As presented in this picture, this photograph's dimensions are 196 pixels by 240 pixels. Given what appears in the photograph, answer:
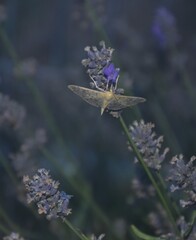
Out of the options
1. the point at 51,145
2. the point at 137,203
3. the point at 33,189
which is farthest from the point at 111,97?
the point at 51,145

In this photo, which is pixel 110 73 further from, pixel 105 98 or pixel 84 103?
pixel 84 103

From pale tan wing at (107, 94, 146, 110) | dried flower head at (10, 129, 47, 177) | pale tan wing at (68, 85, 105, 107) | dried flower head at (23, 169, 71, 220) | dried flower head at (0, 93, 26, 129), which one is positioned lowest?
dried flower head at (23, 169, 71, 220)

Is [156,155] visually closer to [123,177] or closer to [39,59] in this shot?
[123,177]

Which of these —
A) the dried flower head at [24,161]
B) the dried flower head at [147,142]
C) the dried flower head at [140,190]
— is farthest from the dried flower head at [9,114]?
the dried flower head at [147,142]

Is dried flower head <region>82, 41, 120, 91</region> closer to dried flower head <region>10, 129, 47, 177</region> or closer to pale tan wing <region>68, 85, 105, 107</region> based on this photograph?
pale tan wing <region>68, 85, 105, 107</region>

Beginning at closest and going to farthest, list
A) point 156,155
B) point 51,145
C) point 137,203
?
1. point 156,155
2. point 137,203
3. point 51,145

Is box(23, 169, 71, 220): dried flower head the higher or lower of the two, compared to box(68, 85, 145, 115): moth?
lower

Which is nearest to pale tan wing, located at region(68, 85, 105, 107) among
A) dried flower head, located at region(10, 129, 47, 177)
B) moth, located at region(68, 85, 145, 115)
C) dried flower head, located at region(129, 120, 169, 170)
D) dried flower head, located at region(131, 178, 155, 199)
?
moth, located at region(68, 85, 145, 115)

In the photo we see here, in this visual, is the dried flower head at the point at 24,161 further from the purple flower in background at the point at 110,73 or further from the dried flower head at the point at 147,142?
the purple flower in background at the point at 110,73
